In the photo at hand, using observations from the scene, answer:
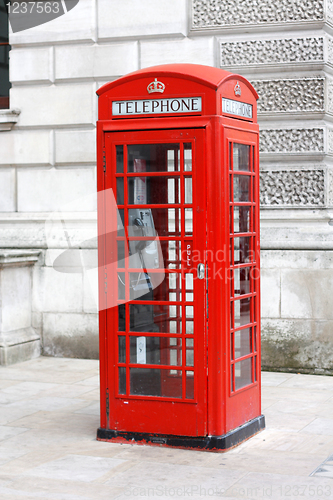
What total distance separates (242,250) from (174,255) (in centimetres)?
50

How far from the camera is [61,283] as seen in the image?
7871 mm

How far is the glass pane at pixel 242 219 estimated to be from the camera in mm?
4830

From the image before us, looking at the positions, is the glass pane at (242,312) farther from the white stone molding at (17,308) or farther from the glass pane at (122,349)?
the white stone molding at (17,308)

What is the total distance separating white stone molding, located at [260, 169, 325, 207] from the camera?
7105 millimetres

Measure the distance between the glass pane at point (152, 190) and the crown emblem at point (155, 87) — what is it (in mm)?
544

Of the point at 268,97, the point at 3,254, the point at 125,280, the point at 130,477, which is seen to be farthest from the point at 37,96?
the point at 130,477

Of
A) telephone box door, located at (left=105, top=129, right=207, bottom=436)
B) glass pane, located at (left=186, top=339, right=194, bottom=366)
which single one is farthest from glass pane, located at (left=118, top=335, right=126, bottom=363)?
glass pane, located at (left=186, top=339, right=194, bottom=366)

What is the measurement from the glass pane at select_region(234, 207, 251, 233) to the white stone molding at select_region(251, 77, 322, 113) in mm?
2576

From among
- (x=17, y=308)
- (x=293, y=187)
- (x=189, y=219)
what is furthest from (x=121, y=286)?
(x=17, y=308)

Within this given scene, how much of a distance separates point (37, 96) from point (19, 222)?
Answer: 4.63 ft

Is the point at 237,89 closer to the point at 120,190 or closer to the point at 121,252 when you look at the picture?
the point at 120,190

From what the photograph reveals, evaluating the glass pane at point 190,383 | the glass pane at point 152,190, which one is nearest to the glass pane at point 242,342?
the glass pane at point 190,383

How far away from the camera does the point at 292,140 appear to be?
23.5 feet

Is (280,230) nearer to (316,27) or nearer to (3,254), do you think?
(316,27)
